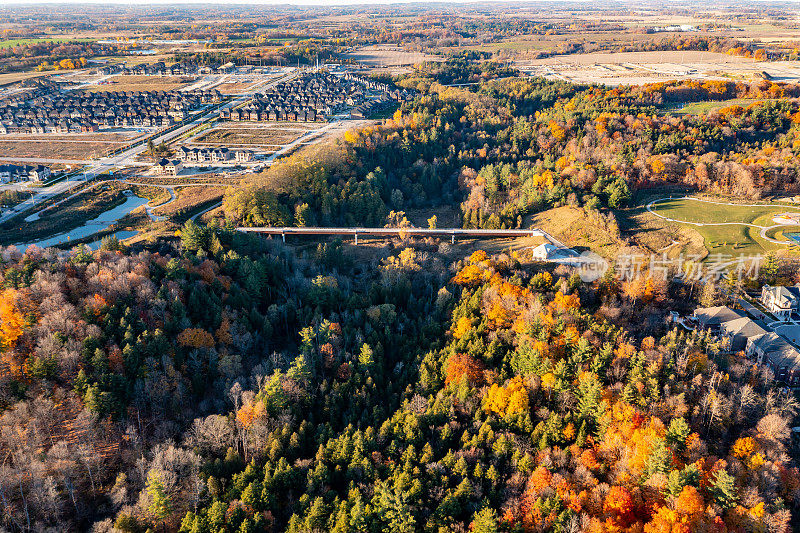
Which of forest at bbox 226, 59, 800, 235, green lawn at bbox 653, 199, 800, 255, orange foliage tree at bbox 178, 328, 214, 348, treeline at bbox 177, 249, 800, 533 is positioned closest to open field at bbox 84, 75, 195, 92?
forest at bbox 226, 59, 800, 235

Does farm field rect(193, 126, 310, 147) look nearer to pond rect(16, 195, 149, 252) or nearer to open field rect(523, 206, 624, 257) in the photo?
pond rect(16, 195, 149, 252)

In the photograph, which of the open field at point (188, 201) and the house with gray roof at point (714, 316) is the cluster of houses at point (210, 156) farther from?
the house with gray roof at point (714, 316)

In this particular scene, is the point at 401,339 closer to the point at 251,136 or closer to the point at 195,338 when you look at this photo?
the point at 195,338

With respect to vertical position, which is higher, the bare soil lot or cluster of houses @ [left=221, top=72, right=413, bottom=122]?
cluster of houses @ [left=221, top=72, right=413, bottom=122]

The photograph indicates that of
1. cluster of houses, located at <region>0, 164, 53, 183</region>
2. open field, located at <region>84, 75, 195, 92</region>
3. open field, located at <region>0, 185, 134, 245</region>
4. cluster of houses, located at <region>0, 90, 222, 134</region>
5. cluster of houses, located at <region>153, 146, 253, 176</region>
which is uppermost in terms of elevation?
open field, located at <region>84, 75, 195, 92</region>

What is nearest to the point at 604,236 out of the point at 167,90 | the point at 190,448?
the point at 190,448

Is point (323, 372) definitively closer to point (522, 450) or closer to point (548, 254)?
point (522, 450)

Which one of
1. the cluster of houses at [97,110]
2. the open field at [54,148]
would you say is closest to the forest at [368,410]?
the open field at [54,148]
